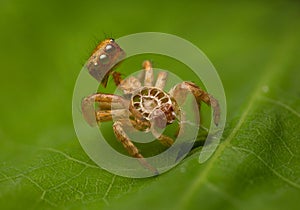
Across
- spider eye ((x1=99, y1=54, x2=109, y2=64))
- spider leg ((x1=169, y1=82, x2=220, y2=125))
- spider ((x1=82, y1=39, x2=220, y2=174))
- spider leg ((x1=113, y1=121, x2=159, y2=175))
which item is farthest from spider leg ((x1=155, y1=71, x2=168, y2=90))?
spider leg ((x1=113, y1=121, x2=159, y2=175))

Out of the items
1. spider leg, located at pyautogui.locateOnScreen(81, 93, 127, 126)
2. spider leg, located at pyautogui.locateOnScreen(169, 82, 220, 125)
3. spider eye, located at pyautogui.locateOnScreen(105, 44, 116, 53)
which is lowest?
spider leg, located at pyautogui.locateOnScreen(81, 93, 127, 126)

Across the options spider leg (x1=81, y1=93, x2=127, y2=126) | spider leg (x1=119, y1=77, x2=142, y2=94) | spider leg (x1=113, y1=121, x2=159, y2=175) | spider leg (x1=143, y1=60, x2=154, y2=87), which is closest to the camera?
spider leg (x1=113, y1=121, x2=159, y2=175)

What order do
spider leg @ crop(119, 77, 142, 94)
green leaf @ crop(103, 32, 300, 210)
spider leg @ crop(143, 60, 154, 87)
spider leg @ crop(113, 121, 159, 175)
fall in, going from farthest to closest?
spider leg @ crop(143, 60, 154, 87), spider leg @ crop(119, 77, 142, 94), spider leg @ crop(113, 121, 159, 175), green leaf @ crop(103, 32, 300, 210)

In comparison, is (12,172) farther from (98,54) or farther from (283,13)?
(283,13)

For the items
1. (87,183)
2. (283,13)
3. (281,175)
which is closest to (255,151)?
(281,175)

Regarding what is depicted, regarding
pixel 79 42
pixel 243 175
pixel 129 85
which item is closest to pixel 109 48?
pixel 129 85

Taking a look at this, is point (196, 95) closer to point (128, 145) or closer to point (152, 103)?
point (152, 103)

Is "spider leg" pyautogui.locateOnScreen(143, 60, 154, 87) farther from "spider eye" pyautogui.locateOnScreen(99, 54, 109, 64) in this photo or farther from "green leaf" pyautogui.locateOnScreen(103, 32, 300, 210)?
"green leaf" pyautogui.locateOnScreen(103, 32, 300, 210)
